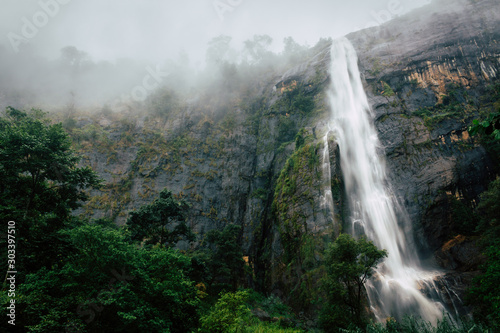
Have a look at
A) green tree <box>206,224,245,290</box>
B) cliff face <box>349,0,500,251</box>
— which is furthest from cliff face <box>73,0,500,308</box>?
green tree <box>206,224,245,290</box>

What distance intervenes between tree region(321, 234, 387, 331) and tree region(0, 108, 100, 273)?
1332cm

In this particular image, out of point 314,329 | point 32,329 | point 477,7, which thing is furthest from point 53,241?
point 477,7

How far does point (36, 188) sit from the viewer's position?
13.4 metres

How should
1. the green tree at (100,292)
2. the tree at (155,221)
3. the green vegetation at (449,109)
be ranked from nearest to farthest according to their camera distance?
the green tree at (100,292) → the tree at (155,221) → the green vegetation at (449,109)

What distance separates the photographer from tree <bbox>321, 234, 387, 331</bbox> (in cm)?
1266

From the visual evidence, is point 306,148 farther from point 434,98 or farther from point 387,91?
point 434,98

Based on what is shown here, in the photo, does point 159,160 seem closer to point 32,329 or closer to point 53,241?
point 53,241

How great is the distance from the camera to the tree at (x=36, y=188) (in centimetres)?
1143

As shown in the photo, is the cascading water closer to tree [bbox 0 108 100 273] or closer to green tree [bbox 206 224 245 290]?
green tree [bbox 206 224 245 290]

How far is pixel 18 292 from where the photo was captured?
813cm

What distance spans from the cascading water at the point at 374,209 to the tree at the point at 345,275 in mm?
4408

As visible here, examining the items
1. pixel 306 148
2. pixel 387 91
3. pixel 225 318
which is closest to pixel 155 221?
pixel 225 318

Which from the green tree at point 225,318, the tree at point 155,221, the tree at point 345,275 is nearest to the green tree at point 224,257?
the tree at point 155,221

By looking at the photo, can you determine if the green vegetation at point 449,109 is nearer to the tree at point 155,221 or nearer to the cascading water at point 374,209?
the cascading water at point 374,209
